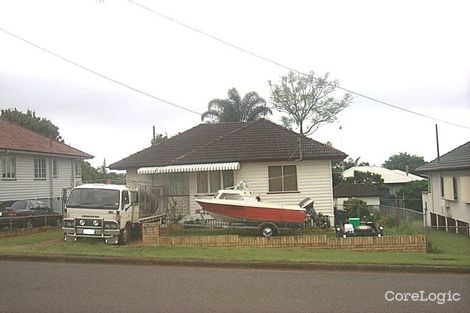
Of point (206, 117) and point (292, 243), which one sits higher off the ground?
point (206, 117)

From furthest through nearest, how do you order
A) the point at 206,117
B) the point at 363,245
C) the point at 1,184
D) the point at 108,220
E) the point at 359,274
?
1. the point at 206,117
2. the point at 1,184
3. the point at 108,220
4. the point at 363,245
5. the point at 359,274

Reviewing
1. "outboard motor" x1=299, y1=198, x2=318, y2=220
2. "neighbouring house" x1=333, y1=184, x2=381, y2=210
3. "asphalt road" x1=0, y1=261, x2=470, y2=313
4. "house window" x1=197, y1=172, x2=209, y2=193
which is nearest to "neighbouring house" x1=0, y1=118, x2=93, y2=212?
"house window" x1=197, y1=172, x2=209, y2=193

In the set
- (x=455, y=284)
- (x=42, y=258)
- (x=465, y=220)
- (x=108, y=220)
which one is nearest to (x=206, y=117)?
(x=465, y=220)

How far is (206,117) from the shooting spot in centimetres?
4434

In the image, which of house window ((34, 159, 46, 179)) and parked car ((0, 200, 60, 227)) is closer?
parked car ((0, 200, 60, 227))

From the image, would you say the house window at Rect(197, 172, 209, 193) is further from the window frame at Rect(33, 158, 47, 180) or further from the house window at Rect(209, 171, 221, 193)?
the window frame at Rect(33, 158, 47, 180)

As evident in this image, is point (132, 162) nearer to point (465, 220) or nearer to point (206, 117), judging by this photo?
point (465, 220)

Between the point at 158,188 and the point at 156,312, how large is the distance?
14.9m

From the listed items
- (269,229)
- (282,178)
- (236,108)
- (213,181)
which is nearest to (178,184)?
(213,181)

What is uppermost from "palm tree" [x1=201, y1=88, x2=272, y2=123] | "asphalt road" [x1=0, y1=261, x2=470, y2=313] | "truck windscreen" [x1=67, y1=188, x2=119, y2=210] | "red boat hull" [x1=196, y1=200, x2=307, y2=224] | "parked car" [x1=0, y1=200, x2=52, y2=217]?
"palm tree" [x1=201, y1=88, x2=272, y2=123]

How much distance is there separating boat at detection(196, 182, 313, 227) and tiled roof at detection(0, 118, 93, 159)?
13.6 m

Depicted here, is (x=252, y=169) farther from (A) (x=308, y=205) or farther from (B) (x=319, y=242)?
(B) (x=319, y=242)

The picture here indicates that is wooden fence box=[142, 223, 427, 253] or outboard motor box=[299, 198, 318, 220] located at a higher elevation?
outboard motor box=[299, 198, 318, 220]

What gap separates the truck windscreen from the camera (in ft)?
51.7
